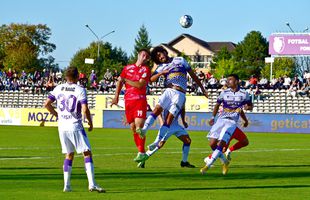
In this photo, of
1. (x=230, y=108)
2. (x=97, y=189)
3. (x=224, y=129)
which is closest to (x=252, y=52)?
(x=230, y=108)

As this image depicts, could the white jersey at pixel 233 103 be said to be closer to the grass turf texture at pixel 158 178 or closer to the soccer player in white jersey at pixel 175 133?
the grass turf texture at pixel 158 178

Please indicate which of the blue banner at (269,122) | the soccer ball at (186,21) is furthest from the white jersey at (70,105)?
the blue banner at (269,122)

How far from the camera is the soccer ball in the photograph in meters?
46.4

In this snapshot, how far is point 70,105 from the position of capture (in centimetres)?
1325

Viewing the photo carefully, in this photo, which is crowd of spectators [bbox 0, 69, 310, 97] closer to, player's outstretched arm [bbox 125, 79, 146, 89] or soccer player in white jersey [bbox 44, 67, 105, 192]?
player's outstretched arm [bbox 125, 79, 146, 89]

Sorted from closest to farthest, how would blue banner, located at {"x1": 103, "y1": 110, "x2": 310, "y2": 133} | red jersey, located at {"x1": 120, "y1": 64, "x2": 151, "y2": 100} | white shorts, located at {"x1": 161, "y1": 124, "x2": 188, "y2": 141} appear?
1. red jersey, located at {"x1": 120, "y1": 64, "x2": 151, "y2": 100}
2. white shorts, located at {"x1": 161, "y1": 124, "x2": 188, "y2": 141}
3. blue banner, located at {"x1": 103, "y1": 110, "x2": 310, "y2": 133}

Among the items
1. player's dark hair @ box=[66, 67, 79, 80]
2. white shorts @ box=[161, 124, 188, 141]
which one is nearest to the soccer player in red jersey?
white shorts @ box=[161, 124, 188, 141]

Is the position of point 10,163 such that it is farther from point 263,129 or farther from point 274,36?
point 274,36

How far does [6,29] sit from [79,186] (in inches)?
5307

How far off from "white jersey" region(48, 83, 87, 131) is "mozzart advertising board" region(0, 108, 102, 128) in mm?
42093

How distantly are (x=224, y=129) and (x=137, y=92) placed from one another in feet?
8.10

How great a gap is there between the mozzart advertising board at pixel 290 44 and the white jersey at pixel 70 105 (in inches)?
2357

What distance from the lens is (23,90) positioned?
65250 millimetres

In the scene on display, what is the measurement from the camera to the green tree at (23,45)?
5349 inches
